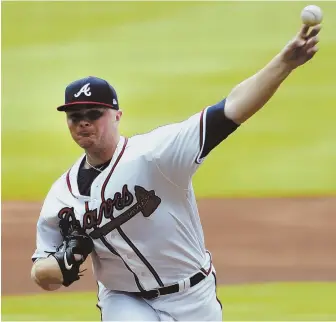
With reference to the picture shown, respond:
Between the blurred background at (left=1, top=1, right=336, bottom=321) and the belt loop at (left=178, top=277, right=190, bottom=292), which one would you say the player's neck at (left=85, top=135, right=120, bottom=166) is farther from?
the blurred background at (left=1, top=1, right=336, bottom=321)

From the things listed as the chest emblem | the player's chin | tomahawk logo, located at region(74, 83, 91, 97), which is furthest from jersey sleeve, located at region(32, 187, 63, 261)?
tomahawk logo, located at region(74, 83, 91, 97)

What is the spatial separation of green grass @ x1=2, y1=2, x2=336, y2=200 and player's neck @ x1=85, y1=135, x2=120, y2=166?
6.72ft

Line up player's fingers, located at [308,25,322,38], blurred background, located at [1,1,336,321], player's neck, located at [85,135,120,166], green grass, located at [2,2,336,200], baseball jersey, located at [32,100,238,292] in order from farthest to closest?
green grass, located at [2,2,336,200] → blurred background, located at [1,1,336,321] → player's neck, located at [85,135,120,166] → baseball jersey, located at [32,100,238,292] → player's fingers, located at [308,25,322,38]

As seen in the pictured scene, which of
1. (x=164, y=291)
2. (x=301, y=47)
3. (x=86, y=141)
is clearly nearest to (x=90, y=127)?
(x=86, y=141)

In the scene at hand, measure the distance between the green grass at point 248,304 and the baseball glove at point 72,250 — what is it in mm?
1676

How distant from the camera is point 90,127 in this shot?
249cm

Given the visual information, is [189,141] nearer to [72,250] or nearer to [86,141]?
[86,141]

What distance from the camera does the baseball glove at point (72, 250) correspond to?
2502 mm

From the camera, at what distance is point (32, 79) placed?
193 inches

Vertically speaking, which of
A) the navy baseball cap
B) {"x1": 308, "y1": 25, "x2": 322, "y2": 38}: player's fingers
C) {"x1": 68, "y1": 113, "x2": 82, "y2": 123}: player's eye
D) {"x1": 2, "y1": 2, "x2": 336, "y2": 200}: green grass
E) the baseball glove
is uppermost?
{"x1": 2, "y1": 2, "x2": 336, "y2": 200}: green grass

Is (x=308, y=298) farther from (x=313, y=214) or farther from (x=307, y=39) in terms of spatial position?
(x=307, y=39)

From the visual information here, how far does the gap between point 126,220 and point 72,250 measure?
0.19 meters

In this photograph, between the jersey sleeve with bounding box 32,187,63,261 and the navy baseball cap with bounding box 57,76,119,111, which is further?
the jersey sleeve with bounding box 32,187,63,261

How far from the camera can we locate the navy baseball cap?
8.20 ft
